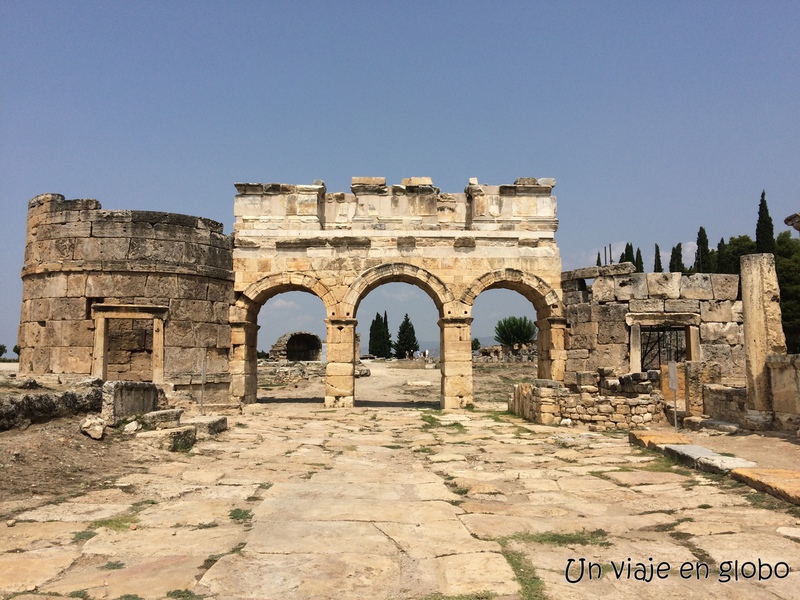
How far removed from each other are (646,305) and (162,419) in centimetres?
1208

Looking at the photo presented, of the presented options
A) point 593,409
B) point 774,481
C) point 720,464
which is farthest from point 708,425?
point 774,481

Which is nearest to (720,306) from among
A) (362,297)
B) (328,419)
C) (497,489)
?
(362,297)

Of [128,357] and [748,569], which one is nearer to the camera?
[748,569]

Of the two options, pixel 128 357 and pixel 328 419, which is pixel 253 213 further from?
pixel 328 419

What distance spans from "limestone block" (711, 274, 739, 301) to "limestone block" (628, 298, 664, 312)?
1.48 meters

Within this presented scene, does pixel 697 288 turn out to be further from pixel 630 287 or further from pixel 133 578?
pixel 133 578

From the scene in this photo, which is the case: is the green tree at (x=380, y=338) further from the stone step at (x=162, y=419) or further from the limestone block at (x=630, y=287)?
the stone step at (x=162, y=419)

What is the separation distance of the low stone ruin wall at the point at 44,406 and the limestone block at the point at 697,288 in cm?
1369

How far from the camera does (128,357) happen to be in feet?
47.5

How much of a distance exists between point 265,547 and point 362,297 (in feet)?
40.3

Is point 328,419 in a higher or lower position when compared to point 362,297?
lower

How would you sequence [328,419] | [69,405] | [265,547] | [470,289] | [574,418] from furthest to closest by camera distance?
[470,289], [328,419], [574,418], [69,405], [265,547]

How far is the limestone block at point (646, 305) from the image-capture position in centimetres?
1522

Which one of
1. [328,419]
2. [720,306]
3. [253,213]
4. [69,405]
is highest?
[253,213]
